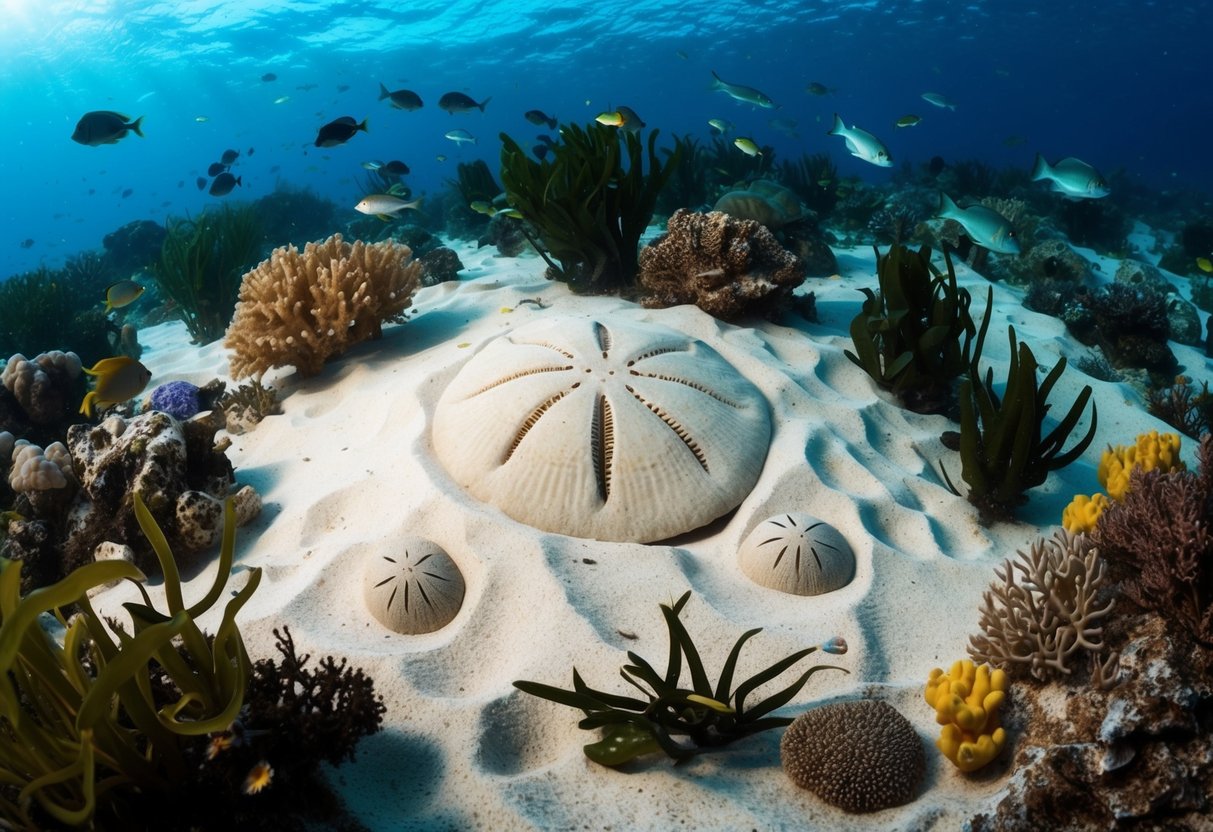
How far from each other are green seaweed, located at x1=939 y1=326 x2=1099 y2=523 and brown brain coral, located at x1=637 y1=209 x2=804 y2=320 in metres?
2.10

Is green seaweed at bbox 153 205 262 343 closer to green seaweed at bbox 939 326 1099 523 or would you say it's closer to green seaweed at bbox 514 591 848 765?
green seaweed at bbox 514 591 848 765

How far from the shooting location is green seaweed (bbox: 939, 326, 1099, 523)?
3.81m

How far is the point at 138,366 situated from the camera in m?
4.98

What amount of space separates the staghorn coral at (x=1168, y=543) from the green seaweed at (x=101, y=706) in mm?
3029

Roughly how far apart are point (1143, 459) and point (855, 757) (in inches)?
120

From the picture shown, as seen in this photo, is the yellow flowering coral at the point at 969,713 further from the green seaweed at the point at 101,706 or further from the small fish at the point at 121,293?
the small fish at the point at 121,293

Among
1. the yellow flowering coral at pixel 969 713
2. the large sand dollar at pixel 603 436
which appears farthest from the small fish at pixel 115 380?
the yellow flowering coral at pixel 969 713

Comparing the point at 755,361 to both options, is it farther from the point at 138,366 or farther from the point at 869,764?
the point at 138,366

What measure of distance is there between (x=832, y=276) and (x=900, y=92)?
14114 centimetres

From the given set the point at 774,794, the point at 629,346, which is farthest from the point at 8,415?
the point at 774,794

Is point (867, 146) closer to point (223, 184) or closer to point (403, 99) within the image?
point (403, 99)

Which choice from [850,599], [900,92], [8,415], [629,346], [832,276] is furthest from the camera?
[900,92]

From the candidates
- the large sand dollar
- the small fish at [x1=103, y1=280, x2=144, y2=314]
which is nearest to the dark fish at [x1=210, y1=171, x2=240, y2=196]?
the small fish at [x1=103, y1=280, x2=144, y2=314]

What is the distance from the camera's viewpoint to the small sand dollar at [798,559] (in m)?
3.29
